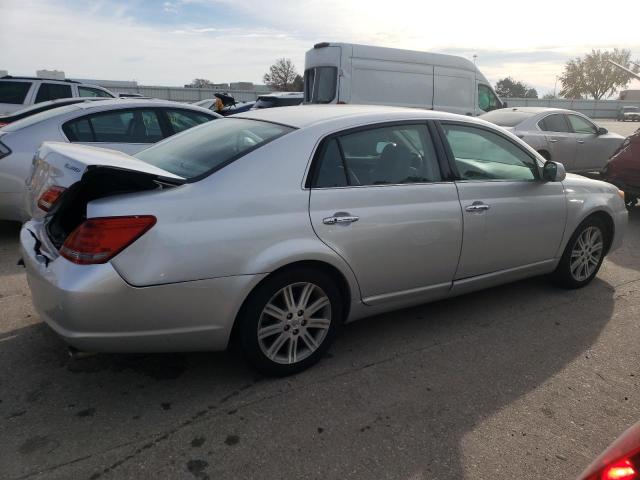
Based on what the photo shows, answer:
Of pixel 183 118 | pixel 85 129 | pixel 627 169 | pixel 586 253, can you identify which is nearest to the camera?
pixel 586 253

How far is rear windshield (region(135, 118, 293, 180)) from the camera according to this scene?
2.99 meters

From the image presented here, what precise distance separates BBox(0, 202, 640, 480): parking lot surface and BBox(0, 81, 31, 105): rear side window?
8433 millimetres

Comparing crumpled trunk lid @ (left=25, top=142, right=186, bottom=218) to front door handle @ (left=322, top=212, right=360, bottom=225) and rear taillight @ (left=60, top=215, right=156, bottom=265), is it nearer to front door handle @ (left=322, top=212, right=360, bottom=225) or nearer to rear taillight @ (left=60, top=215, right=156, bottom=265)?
rear taillight @ (left=60, top=215, right=156, bottom=265)

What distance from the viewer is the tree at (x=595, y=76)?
76306 millimetres

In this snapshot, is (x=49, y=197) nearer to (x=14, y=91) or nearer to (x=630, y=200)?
(x=630, y=200)

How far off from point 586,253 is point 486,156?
4.73ft

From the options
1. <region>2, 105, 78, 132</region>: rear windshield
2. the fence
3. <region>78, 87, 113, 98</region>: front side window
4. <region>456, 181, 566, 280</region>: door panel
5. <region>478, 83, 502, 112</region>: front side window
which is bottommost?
<region>456, 181, 566, 280</region>: door panel

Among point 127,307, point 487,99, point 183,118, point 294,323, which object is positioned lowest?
point 294,323

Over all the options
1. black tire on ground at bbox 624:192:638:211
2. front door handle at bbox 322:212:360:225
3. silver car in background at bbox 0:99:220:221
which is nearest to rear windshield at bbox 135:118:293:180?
front door handle at bbox 322:212:360:225

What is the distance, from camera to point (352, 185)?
3176mm

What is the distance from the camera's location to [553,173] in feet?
13.4

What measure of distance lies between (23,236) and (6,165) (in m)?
2.61

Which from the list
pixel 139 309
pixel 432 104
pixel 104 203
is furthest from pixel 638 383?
pixel 432 104

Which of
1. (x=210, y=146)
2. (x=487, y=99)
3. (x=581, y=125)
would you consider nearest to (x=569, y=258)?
(x=210, y=146)
